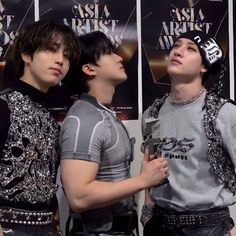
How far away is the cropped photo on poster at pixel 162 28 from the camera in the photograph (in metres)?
1.77

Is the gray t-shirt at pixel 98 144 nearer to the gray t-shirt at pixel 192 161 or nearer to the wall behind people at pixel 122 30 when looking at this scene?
the gray t-shirt at pixel 192 161

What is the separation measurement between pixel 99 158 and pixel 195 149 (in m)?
0.34

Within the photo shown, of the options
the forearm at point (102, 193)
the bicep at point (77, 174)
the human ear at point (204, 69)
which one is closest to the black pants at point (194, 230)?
the forearm at point (102, 193)

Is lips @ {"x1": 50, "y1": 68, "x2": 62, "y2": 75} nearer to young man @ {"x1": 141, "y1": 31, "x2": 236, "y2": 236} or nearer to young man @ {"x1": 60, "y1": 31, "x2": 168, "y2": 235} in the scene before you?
young man @ {"x1": 60, "y1": 31, "x2": 168, "y2": 235}

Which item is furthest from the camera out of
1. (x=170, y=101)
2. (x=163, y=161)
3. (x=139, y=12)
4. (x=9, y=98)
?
(x=139, y=12)

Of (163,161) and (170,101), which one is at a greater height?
(170,101)

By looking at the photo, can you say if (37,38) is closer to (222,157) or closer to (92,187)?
(92,187)

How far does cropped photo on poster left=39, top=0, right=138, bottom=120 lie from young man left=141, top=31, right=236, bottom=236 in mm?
205

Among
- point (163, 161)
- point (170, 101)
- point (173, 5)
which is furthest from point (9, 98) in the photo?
point (173, 5)

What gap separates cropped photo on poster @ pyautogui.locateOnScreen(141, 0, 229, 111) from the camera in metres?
1.77

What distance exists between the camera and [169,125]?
1569mm

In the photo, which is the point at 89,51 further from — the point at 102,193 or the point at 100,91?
the point at 102,193

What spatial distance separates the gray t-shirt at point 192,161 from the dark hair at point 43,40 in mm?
349

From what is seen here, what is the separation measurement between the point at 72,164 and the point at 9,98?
24cm
